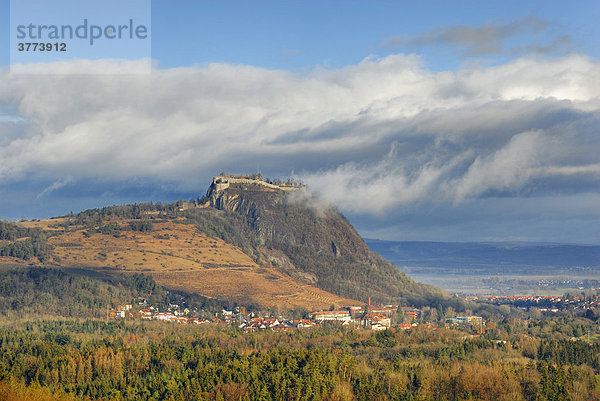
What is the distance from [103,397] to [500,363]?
266 ft

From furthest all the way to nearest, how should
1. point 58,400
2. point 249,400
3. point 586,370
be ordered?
point 586,370, point 249,400, point 58,400

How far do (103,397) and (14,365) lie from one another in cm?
3179

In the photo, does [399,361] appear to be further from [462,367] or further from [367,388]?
[367,388]

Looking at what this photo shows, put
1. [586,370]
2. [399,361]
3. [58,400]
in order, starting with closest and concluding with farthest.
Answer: [58,400]
[586,370]
[399,361]

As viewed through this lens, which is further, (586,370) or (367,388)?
(586,370)

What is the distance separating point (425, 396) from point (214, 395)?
1472 inches

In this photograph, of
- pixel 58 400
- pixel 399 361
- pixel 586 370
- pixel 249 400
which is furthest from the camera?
pixel 399 361

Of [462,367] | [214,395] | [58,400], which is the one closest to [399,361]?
[462,367]

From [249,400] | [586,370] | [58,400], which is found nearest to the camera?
[58,400]

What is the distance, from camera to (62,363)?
7101 inches

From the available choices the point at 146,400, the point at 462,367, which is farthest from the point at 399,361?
the point at 146,400

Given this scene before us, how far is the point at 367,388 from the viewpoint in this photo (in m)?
157

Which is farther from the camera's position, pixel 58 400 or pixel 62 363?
pixel 62 363

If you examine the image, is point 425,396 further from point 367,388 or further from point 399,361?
point 399,361
